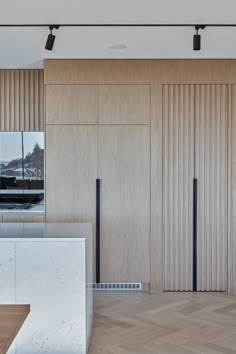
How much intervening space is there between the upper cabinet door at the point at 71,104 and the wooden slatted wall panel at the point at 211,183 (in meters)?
1.18

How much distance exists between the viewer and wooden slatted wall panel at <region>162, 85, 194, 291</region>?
488 centimetres

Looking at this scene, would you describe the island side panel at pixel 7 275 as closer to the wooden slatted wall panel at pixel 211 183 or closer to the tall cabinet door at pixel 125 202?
the tall cabinet door at pixel 125 202

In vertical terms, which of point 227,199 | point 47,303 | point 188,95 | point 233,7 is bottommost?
point 47,303

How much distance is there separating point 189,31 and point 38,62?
6.35ft

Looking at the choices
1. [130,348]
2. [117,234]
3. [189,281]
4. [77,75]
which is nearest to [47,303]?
[130,348]

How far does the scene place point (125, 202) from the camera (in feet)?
16.1

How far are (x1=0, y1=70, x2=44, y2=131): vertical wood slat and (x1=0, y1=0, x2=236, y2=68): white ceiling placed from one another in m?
0.30

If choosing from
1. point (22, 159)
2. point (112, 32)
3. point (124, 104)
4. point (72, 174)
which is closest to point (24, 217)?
point (72, 174)

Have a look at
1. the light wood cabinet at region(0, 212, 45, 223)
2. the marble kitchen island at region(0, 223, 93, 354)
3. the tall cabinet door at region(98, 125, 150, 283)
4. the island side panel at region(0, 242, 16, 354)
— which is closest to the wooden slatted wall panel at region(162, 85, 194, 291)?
the tall cabinet door at region(98, 125, 150, 283)

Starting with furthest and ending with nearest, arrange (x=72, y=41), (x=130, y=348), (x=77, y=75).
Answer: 1. (x=77, y=75)
2. (x=72, y=41)
3. (x=130, y=348)

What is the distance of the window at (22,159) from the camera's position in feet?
18.7

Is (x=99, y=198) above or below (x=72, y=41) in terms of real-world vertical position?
below

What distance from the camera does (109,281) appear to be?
4945 mm

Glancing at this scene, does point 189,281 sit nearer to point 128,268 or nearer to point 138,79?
point 128,268
